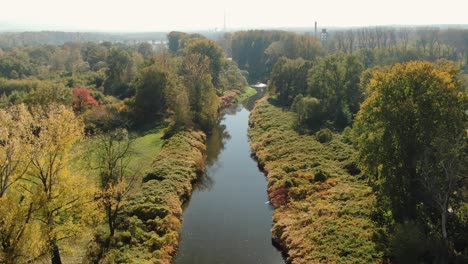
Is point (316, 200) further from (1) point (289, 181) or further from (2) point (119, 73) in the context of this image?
(2) point (119, 73)

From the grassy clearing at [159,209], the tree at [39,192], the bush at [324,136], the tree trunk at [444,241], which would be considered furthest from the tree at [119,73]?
the tree trunk at [444,241]

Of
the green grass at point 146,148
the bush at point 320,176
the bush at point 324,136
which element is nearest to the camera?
the bush at point 320,176

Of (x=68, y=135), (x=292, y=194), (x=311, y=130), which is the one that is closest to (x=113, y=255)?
(x=68, y=135)

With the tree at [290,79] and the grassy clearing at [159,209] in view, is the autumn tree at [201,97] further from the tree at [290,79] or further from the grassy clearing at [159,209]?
the tree at [290,79]

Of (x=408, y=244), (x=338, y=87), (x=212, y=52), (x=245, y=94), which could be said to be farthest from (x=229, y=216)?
(x=245, y=94)

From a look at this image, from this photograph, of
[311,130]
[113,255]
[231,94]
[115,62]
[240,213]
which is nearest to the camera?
[113,255]

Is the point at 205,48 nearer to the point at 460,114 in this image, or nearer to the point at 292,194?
the point at 292,194
